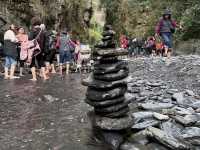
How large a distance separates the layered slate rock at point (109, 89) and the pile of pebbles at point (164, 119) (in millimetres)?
456

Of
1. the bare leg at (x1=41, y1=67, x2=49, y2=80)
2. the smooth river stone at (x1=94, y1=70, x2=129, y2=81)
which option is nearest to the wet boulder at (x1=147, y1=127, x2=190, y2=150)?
the smooth river stone at (x1=94, y1=70, x2=129, y2=81)

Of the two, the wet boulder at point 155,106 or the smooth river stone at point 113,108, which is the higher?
the smooth river stone at point 113,108

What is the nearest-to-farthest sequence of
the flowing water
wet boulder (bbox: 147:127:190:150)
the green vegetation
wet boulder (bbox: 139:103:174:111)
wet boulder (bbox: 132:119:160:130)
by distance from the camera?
wet boulder (bbox: 147:127:190:150), the flowing water, wet boulder (bbox: 132:119:160:130), wet boulder (bbox: 139:103:174:111), the green vegetation

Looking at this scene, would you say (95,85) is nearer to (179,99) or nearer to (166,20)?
(179,99)

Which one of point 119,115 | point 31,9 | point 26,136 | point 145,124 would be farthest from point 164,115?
point 31,9

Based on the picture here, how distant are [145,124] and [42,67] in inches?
301

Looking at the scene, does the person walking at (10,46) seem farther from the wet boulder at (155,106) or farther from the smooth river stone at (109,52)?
the smooth river stone at (109,52)

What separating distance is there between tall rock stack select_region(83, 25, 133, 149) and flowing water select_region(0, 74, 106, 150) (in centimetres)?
46

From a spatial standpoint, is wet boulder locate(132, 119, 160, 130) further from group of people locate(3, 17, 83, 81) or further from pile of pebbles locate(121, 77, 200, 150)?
group of people locate(3, 17, 83, 81)

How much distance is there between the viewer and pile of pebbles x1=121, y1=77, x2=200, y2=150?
325 inches

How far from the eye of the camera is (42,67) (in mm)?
16047

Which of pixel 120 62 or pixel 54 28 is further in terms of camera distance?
pixel 54 28

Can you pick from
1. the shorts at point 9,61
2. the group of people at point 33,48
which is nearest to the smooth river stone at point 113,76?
the group of people at point 33,48

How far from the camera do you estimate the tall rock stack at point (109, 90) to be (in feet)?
27.8
